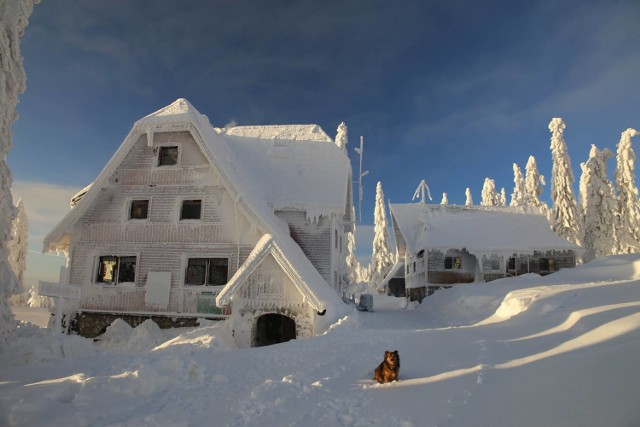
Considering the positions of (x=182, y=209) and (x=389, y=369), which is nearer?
(x=389, y=369)

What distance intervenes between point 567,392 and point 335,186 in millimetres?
16057

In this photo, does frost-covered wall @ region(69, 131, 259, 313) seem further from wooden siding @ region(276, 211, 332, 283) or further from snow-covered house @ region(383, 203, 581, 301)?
snow-covered house @ region(383, 203, 581, 301)

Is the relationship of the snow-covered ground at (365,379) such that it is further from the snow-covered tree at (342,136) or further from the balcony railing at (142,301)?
the snow-covered tree at (342,136)

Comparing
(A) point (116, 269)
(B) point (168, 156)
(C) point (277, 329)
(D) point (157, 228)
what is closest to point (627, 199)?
(C) point (277, 329)

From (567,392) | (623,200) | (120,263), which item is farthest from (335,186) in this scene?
(623,200)

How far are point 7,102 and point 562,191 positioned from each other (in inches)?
1845

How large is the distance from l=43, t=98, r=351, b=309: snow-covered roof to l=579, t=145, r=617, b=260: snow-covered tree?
100 feet

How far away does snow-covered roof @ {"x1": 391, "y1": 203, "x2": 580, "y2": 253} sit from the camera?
31406 mm

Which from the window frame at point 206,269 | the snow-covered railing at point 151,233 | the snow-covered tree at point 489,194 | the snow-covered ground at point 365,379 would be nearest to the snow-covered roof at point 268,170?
the snow-covered railing at point 151,233

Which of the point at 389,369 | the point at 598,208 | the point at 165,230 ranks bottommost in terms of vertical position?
the point at 389,369

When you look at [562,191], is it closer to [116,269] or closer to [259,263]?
[259,263]

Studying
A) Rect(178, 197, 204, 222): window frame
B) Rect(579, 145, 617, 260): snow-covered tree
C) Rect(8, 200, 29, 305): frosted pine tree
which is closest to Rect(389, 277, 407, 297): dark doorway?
Rect(579, 145, 617, 260): snow-covered tree

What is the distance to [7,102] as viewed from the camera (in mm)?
8203

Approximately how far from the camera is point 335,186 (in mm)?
20672
